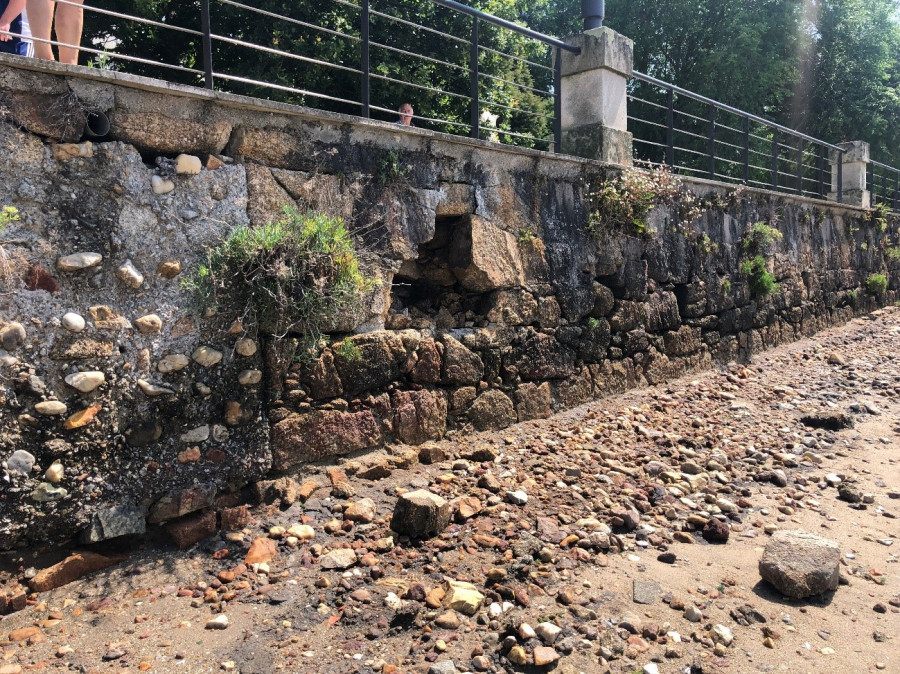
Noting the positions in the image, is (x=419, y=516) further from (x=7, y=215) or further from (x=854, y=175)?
(x=854, y=175)

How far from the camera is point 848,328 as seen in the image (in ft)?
35.2

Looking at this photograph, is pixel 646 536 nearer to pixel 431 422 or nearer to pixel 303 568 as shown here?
pixel 431 422

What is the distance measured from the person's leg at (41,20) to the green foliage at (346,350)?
7.00 feet

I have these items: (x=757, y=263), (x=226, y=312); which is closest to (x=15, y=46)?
(x=226, y=312)

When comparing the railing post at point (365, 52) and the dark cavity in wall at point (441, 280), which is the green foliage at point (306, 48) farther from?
the railing post at point (365, 52)

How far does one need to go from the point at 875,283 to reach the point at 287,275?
11.4 metres

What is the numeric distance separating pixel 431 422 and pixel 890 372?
6509mm

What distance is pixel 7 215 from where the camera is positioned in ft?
10.1

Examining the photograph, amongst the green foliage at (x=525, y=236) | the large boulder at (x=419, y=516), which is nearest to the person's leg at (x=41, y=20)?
the large boulder at (x=419, y=516)

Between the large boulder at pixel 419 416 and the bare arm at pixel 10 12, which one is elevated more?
the bare arm at pixel 10 12

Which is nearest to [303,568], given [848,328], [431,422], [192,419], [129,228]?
[192,419]

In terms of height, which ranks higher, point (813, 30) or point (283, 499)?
point (813, 30)

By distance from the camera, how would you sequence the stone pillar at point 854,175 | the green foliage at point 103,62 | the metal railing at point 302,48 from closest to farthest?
the green foliage at point 103,62
the metal railing at point 302,48
the stone pillar at point 854,175

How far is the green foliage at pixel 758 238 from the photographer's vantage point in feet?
27.7
